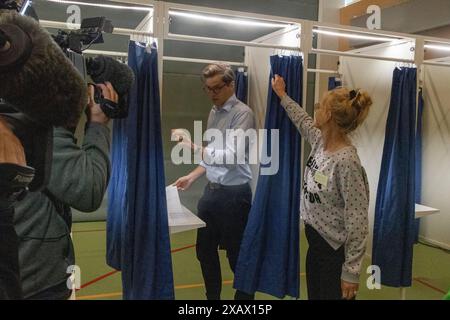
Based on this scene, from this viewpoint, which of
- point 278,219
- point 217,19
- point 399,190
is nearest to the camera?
point 217,19

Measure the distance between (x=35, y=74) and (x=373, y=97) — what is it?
276cm

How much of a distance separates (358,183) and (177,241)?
108 inches

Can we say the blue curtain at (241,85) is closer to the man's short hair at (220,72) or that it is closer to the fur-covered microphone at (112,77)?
the man's short hair at (220,72)

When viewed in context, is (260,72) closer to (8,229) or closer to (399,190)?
(399,190)

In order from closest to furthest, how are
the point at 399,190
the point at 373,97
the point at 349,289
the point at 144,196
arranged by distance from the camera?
the point at 349,289, the point at 144,196, the point at 399,190, the point at 373,97

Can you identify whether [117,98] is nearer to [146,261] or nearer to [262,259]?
[146,261]

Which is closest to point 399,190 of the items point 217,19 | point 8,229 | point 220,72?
point 220,72

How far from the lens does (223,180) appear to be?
2182 millimetres

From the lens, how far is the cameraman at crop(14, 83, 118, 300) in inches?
33.2

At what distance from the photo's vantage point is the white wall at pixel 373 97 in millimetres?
2844

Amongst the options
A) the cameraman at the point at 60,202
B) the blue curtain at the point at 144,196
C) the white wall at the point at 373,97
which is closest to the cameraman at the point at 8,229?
the cameraman at the point at 60,202

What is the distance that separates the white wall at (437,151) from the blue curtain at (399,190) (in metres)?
1.20

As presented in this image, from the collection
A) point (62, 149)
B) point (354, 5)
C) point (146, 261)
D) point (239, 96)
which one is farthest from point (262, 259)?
point (354, 5)

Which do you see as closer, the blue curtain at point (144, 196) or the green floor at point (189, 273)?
the blue curtain at point (144, 196)
